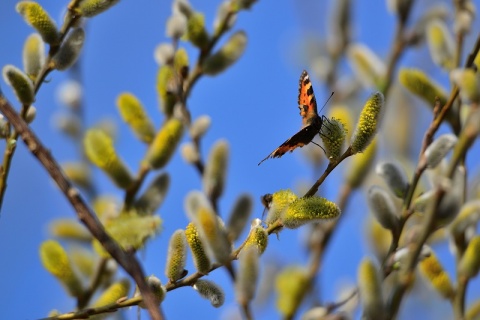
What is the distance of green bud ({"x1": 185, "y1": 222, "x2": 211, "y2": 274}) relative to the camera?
1118 millimetres

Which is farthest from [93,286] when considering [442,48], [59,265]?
[442,48]

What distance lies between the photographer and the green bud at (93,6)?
1.38 m

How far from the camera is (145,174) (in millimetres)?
1685

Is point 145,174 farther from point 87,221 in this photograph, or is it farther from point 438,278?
point 87,221

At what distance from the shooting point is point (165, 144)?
5.32 feet

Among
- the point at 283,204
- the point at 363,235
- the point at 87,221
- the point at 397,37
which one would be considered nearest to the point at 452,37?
the point at 397,37

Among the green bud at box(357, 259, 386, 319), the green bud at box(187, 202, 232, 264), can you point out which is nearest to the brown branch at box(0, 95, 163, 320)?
the green bud at box(187, 202, 232, 264)

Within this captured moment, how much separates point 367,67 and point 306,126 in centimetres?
79

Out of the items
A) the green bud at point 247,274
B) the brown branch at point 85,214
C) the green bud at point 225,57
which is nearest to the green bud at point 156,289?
the green bud at point 247,274

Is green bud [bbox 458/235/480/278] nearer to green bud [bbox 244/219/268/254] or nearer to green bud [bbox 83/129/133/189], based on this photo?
green bud [bbox 244/219/268/254]

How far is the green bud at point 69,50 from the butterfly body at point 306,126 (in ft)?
1.42

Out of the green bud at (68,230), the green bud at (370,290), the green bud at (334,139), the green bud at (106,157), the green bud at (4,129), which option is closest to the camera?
the green bud at (370,290)

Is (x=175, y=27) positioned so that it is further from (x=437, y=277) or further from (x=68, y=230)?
(x=437, y=277)

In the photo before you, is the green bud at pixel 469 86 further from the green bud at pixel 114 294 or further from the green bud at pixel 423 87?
the green bud at pixel 114 294
